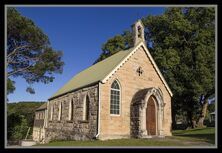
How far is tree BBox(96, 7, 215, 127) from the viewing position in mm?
39250

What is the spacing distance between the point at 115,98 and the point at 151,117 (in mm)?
3851

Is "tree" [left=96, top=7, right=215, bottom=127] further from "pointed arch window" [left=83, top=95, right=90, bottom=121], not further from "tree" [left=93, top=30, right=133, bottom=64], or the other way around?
"pointed arch window" [left=83, top=95, right=90, bottom=121]

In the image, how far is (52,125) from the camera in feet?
118

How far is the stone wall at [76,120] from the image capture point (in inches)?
919

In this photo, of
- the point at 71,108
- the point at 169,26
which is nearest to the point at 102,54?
the point at 169,26

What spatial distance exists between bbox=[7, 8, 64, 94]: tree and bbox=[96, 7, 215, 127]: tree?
16.7 metres

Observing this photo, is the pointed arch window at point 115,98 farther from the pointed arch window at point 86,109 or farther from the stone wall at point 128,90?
the pointed arch window at point 86,109

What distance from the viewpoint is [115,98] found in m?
23.9

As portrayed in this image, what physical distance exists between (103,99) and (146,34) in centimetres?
2772

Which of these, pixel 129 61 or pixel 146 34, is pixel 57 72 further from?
pixel 146 34

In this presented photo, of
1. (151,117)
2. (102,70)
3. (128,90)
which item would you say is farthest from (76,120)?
(151,117)

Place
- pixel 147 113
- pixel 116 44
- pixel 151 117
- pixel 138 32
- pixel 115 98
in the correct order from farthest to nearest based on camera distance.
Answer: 1. pixel 116 44
2. pixel 138 32
3. pixel 151 117
4. pixel 147 113
5. pixel 115 98

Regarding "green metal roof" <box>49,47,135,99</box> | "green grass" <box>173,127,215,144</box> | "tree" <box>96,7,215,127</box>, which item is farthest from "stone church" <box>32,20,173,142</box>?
"tree" <box>96,7,215,127</box>

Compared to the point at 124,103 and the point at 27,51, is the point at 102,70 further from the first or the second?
the point at 27,51
